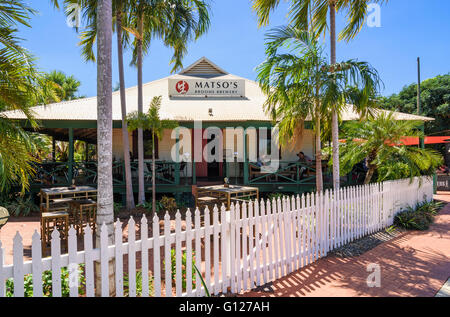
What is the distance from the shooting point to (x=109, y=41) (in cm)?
410

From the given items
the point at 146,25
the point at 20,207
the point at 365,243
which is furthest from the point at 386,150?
the point at 20,207

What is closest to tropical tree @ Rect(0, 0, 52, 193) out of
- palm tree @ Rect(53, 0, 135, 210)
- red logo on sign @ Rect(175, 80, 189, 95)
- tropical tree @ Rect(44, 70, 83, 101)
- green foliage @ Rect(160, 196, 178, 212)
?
palm tree @ Rect(53, 0, 135, 210)

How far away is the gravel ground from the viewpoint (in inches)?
242

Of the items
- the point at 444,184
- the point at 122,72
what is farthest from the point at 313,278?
the point at 444,184

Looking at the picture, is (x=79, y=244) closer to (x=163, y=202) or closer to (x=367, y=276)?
(x=163, y=202)

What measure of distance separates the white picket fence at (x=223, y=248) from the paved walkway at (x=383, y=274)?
12.3 inches

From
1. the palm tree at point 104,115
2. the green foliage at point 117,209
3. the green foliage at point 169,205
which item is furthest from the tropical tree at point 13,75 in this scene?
the green foliage at point 169,205

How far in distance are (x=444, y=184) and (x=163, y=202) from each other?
636 inches

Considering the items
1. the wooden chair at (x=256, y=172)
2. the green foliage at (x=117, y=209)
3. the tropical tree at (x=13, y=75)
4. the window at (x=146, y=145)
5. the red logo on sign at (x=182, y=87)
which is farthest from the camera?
the red logo on sign at (x=182, y=87)

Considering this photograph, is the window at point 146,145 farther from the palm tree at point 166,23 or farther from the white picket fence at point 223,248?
the white picket fence at point 223,248

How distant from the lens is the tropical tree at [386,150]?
8703 mm

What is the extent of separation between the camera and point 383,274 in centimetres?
506

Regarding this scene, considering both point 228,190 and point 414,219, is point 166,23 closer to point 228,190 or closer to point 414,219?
point 228,190

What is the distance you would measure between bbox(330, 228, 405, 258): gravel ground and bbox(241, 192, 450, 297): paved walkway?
0.14 m
